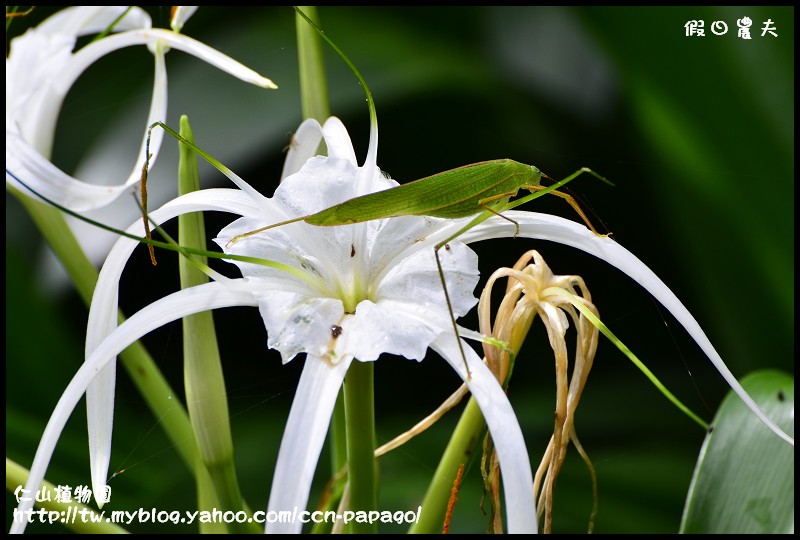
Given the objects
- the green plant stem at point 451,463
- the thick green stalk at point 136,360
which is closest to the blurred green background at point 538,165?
the thick green stalk at point 136,360

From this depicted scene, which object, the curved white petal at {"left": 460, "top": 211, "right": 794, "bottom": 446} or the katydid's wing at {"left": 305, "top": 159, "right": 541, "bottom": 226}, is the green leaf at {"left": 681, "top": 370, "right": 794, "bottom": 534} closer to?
the curved white petal at {"left": 460, "top": 211, "right": 794, "bottom": 446}

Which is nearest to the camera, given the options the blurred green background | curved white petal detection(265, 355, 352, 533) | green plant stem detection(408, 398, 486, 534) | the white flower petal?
curved white petal detection(265, 355, 352, 533)

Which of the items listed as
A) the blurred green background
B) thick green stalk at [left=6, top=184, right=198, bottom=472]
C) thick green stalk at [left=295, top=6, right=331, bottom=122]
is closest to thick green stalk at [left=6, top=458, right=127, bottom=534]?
thick green stalk at [left=6, top=184, right=198, bottom=472]

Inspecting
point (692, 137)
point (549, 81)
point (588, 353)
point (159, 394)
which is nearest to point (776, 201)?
point (692, 137)

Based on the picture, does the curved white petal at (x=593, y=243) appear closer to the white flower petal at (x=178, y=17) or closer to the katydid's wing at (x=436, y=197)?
the katydid's wing at (x=436, y=197)

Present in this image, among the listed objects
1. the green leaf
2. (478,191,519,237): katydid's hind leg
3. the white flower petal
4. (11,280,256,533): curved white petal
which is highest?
the white flower petal

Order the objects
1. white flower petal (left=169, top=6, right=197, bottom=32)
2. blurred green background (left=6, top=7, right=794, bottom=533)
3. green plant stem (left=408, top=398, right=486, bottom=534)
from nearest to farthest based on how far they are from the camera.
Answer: green plant stem (left=408, top=398, right=486, bottom=534) < white flower petal (left=169, top=6, right=197, bottom=32) < blurred green background (left=6, top=7, right=794, bottom=533)

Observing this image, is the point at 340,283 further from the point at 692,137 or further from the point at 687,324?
the point at 692,137

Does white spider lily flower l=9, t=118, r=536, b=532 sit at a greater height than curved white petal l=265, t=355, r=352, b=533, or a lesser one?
greater
